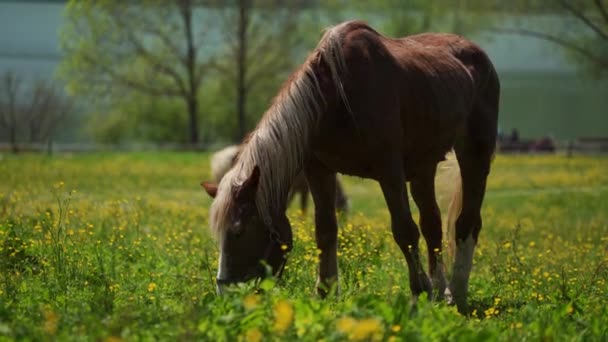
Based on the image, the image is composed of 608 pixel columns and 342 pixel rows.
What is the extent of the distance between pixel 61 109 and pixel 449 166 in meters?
39.7

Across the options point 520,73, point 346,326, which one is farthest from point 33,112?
point 520,73

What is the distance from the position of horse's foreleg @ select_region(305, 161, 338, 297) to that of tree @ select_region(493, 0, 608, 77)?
83.3 ft

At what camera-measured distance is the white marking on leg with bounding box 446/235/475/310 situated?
8.23m

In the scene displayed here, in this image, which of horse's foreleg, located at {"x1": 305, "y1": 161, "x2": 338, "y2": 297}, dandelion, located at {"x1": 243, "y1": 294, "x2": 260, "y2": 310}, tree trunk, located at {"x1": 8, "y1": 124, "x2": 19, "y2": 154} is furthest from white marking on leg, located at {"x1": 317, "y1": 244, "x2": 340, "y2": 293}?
tree trunk, located at {"x1": 8, "y1": 124, "x2": 19, "y2": 154}

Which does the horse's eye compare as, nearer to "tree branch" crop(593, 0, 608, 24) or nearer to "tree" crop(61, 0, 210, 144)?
"tree branch" crop(593, 0, 608, 24)

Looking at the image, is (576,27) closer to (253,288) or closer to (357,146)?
(357,146)

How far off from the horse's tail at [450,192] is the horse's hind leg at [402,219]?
1.59 metres

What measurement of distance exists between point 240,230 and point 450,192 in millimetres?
3419

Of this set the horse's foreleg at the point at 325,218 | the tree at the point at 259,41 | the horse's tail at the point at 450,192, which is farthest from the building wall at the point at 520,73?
the horse's foreleg at the point at 325,218

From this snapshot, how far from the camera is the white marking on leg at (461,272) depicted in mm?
8234

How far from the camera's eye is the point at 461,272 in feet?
27.6

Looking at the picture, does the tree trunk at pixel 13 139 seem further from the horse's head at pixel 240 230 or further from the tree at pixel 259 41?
the horse's head at pixel 240 230

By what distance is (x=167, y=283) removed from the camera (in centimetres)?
753

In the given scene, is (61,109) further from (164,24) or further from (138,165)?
(138,165)
